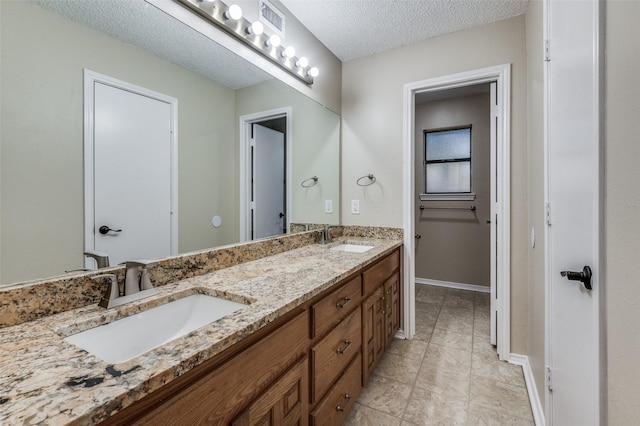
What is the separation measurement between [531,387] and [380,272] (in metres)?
1.11

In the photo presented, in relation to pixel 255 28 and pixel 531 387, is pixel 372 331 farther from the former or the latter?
pixel 255 28

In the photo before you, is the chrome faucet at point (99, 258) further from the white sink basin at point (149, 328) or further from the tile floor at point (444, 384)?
the tile floor at point (444, 384)

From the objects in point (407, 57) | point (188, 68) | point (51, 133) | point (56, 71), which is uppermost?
point (407, 57)

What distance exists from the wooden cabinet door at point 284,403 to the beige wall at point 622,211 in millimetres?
843

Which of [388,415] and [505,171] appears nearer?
[388,415]

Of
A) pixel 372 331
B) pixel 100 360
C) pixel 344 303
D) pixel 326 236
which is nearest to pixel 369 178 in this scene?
pixel 326 236

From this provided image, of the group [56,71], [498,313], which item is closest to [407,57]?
[498,313]

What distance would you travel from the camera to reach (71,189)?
918 millimetres

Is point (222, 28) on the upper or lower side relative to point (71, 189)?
upper

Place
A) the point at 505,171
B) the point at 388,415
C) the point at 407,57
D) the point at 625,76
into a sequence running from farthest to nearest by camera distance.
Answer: the point at 407,57 → the point at 505,171 → the point at 388,415 → the point at 625,76

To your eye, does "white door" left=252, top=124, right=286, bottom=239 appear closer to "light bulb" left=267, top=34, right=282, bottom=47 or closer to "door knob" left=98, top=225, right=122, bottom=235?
"light bulb" left=267, top=34, right=282, bottom=47

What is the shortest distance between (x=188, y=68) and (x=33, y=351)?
1181mm

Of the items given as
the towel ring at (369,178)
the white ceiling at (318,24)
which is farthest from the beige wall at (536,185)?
the towel ring at (369,178)

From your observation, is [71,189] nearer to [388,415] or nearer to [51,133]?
[51,133]
